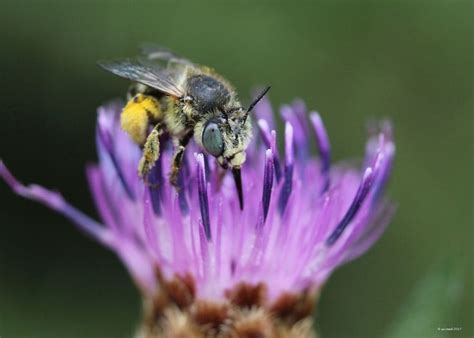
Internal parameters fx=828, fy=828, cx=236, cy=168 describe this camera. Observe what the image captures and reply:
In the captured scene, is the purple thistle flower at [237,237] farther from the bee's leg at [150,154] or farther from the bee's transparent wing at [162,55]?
the bee's transparent wing at [162,55]

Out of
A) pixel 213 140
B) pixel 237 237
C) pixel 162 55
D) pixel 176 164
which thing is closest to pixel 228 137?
pixel 213 140

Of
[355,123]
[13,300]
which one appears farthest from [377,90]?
[13,300]

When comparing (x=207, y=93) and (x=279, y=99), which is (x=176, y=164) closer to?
(x=207, y=93)

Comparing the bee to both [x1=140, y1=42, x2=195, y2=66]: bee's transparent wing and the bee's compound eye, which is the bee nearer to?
the bee's compound eye

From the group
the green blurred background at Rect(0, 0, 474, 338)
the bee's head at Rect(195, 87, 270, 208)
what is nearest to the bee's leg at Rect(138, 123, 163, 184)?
the bee's head at Rect(195, 87, 270, 208)

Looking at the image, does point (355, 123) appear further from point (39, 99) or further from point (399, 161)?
point (39, 99)

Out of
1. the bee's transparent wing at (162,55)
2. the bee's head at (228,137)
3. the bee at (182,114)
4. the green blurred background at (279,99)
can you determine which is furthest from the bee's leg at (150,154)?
the green blurred background at (279,99)
